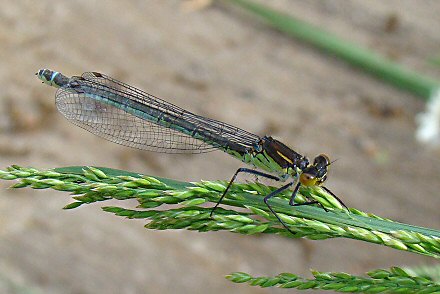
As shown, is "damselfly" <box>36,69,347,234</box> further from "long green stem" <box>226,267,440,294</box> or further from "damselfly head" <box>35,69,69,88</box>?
"long green stem" <box>226,267,440,294</box>

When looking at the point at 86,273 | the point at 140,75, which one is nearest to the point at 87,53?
the point at 140,75

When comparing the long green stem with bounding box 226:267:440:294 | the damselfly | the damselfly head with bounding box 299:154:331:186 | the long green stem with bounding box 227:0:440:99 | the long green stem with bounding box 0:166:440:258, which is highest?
the long green stem with bounding box 227:0:440:99

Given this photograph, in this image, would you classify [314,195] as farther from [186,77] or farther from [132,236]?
[186,77]

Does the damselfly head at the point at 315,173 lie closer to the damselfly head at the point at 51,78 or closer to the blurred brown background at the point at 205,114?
the damselfly head at the point at 51,78

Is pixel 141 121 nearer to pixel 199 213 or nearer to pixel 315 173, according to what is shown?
pixel 315 173

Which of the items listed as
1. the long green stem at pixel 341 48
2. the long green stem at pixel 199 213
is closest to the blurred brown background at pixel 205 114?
the long green stem at pixel 341 48

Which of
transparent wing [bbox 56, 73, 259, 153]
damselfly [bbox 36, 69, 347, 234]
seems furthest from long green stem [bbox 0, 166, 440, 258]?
transparent wing [bbox 56, 73, 259, 153]
